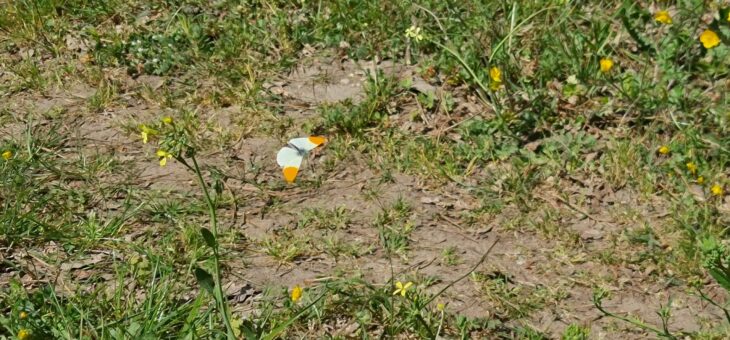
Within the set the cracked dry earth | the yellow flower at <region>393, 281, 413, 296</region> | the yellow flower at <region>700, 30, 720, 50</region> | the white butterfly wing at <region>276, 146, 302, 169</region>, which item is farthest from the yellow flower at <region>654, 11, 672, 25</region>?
the yellow flower at <region>393, 281, 413, 296</region>

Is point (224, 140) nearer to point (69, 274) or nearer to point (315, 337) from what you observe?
point (69, 274)

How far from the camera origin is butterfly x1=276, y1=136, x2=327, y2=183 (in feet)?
12.4

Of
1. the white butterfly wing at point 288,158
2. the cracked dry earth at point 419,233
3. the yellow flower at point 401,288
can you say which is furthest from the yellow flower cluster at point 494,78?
the yellow flower at point 401,288

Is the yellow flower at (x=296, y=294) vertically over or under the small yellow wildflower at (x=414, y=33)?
under

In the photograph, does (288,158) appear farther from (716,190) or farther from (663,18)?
(663,18)

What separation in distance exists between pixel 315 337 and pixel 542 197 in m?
1.20

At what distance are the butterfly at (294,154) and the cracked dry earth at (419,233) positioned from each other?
0.07 metres

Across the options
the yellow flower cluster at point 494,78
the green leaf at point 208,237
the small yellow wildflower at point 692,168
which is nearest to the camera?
the green leaf at point 208,237

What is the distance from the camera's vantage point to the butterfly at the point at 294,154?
3770 mm

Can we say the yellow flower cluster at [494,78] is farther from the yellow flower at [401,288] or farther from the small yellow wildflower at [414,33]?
the yellow flower at [401,288]

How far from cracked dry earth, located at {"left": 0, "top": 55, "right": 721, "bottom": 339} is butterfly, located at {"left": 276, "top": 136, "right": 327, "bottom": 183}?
0.07 meters

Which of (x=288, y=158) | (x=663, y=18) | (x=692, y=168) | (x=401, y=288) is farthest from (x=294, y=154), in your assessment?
(x=663, y=18)

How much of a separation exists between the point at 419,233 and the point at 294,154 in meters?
0.66

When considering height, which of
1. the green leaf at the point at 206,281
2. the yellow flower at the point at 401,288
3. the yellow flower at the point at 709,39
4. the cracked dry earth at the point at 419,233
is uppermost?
the yellow flower at the point at 709,39
